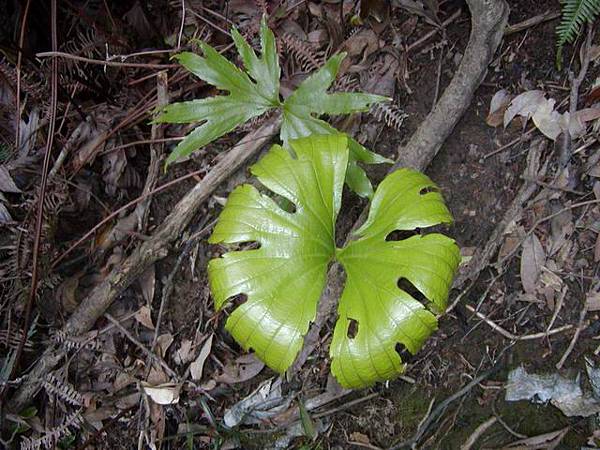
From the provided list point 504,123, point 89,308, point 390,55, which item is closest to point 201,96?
point 390,55

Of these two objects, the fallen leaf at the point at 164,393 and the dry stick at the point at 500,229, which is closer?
the dry stick at the point at 500,229

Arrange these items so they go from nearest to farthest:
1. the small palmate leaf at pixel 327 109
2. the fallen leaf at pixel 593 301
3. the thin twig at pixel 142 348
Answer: the fallen leaf at pixel 593 301
the small palmate leaf at pixel 327 109
the thin twig at pixel 142 348

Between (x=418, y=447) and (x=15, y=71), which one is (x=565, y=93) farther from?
(x=15, y=71)

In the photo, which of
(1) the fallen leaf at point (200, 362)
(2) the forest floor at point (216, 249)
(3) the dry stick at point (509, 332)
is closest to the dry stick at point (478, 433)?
(2) the forest floor at point (216, 249)

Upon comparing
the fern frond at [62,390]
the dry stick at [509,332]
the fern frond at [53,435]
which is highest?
the dry stick at [509,332]

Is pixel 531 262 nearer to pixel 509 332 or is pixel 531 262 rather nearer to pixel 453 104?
pixel 509 332

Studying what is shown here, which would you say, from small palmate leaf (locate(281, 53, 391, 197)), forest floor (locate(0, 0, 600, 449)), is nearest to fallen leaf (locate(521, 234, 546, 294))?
forest floor (locate(0, 0, 600, 449))

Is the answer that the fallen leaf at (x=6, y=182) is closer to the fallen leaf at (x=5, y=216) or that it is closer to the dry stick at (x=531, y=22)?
the fallen leaf at (x=5, y=216)

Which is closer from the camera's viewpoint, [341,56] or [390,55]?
[341,56]
